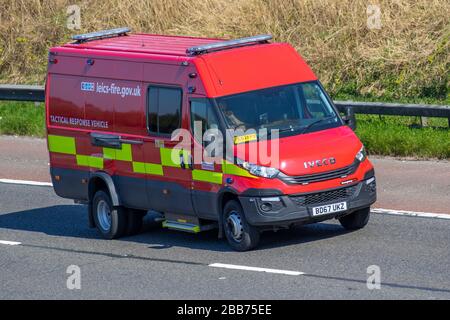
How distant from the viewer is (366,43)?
25281 mm

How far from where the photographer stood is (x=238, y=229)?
1331 centimetres

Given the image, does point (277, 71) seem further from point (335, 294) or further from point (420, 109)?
point (420, 109)

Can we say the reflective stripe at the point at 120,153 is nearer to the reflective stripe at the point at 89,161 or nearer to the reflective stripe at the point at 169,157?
the reflective stripe at the point at 89,161

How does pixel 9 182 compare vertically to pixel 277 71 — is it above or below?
below

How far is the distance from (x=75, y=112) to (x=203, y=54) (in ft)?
7.26

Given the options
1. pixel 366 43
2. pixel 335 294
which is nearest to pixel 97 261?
pixel 335 294

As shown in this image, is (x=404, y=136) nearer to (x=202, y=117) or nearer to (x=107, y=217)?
(x=107, y=217)

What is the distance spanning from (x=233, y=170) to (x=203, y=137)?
602mm

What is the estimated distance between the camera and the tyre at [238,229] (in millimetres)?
13203

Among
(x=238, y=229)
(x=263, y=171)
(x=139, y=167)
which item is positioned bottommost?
(x=238, y=229)

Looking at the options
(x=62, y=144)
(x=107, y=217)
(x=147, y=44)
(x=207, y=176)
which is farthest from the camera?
(x=62, y=144)

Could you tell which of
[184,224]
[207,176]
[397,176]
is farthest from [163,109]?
[397,176]

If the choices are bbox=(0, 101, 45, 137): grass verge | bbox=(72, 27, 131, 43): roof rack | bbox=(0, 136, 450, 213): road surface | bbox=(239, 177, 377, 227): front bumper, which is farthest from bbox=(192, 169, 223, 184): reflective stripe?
bbox=(0, 101, 45, 137): grass verge

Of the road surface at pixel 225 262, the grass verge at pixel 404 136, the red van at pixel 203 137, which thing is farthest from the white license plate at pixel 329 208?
the grass verge at pixel 404 136
